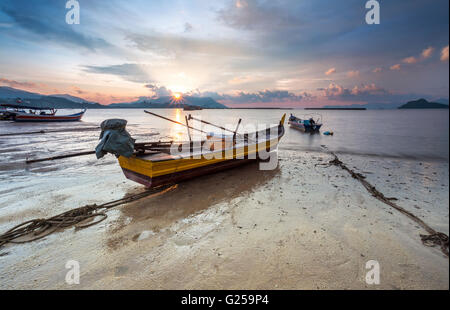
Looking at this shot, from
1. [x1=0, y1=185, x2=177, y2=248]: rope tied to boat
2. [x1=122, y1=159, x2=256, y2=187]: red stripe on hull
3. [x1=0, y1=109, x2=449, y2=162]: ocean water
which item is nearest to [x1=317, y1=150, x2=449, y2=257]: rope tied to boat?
[x1=122, y1=159, x2=256, y2=187]: red stripe on hull

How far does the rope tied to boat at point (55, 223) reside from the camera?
14.4 feet

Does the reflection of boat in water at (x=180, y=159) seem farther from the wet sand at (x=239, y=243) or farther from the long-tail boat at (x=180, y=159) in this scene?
the wet sand at (x=239, y=243)

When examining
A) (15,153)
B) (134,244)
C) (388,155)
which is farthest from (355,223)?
(15,153)

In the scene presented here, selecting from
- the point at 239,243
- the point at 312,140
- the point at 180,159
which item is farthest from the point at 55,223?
the point at 312,140

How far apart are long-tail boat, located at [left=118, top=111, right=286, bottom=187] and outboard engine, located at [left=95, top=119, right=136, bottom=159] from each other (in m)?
0.53

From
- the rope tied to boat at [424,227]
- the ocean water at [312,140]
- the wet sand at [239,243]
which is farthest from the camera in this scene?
the ocean water at [312,140]

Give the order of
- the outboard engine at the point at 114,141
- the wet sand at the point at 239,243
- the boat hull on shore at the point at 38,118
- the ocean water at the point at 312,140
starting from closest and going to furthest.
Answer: the wet sand at the point at 239,243 → the outboard engine at the point at 114,141 → the ocean water at the point at 312,140 → the boat hull on shore at the point at 38,118

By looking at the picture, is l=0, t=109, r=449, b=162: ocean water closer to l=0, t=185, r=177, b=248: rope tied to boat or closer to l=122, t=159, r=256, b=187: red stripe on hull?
l=0, t=185, r=177, b=248: rope tied to boat

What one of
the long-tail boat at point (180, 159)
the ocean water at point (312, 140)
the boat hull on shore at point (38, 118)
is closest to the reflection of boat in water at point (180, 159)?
the long-tail boat at point (180, 159)

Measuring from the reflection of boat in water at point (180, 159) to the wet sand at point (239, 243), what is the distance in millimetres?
707

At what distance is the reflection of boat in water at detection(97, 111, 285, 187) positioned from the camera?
6.65 meters

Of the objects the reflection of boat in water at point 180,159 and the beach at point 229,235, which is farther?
the reflection of boat in water at point 180,159

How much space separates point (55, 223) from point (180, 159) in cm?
395
